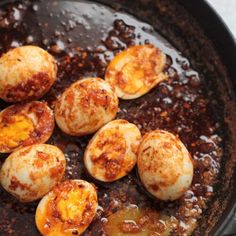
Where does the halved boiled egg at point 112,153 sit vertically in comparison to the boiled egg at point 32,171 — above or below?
above

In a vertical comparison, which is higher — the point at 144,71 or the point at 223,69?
the point at 223,69

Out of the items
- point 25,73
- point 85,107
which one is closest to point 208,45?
point 85,107

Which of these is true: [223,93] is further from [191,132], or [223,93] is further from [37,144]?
[37,144]

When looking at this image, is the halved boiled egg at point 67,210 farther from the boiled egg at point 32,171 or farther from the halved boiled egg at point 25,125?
the halved boiled egg at point 25,125

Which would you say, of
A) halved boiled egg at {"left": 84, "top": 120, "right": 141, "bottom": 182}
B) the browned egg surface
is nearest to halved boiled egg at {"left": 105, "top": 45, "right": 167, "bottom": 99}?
the browned egg surface

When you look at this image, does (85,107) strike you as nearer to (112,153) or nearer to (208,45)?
(112,153)

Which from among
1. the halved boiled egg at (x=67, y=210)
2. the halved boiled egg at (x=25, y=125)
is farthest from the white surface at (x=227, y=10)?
the halved boiled egg at (x=67, y=210)

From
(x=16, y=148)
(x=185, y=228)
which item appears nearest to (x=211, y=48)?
(x=185, y=228)
